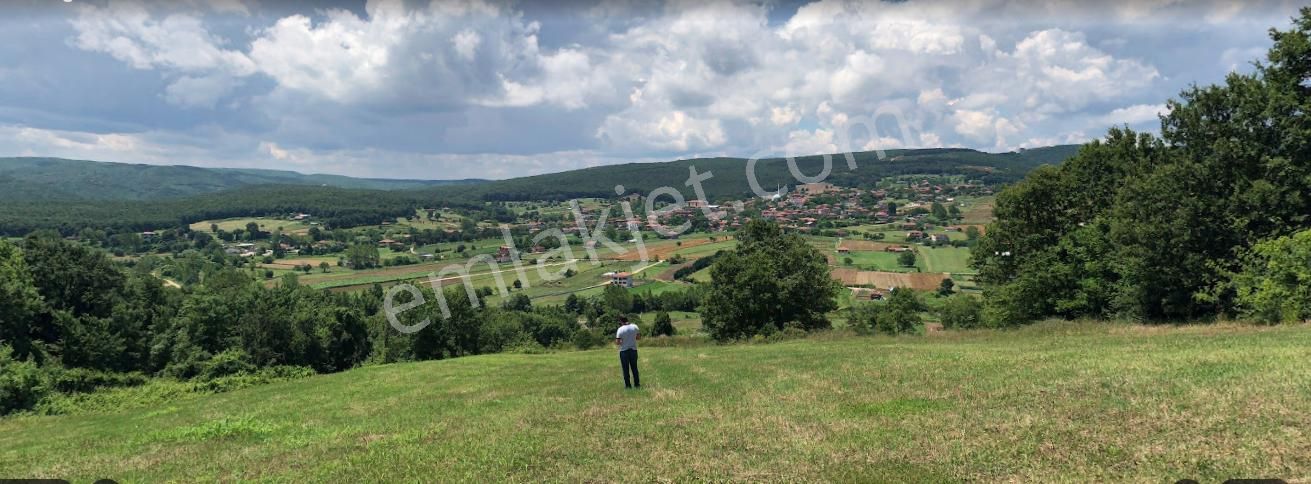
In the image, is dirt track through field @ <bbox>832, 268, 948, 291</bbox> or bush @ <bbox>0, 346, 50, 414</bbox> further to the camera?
dirt track through field @ <bbox>832, 268, 948, 291</bbox>

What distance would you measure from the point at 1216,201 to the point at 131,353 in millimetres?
79545

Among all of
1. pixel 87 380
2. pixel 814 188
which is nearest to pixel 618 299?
pixel 87 380

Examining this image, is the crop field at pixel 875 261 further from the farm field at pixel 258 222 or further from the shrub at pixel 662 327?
the farm field at pixel 258 222

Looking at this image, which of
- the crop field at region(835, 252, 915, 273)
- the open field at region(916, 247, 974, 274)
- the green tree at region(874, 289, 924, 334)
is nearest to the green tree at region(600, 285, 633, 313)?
the green tree at region(874, 289, 924, 334)

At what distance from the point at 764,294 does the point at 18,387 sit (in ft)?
144

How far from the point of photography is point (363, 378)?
24.2 meters

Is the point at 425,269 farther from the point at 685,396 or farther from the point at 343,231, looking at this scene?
the point at 685,396

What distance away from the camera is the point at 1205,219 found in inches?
1121

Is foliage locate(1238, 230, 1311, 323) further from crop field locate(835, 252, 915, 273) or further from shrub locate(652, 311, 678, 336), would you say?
crop field locate(835, 252, 915, 273)

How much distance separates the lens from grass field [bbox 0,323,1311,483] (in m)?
7.34

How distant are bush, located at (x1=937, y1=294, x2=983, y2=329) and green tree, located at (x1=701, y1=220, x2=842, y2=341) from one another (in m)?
26.8

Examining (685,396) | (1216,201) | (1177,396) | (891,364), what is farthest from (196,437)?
(1216,201)

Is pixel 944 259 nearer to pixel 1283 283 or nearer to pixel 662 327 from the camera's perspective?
pixel 662 327

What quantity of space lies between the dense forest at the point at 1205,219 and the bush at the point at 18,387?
5797 centimetres
